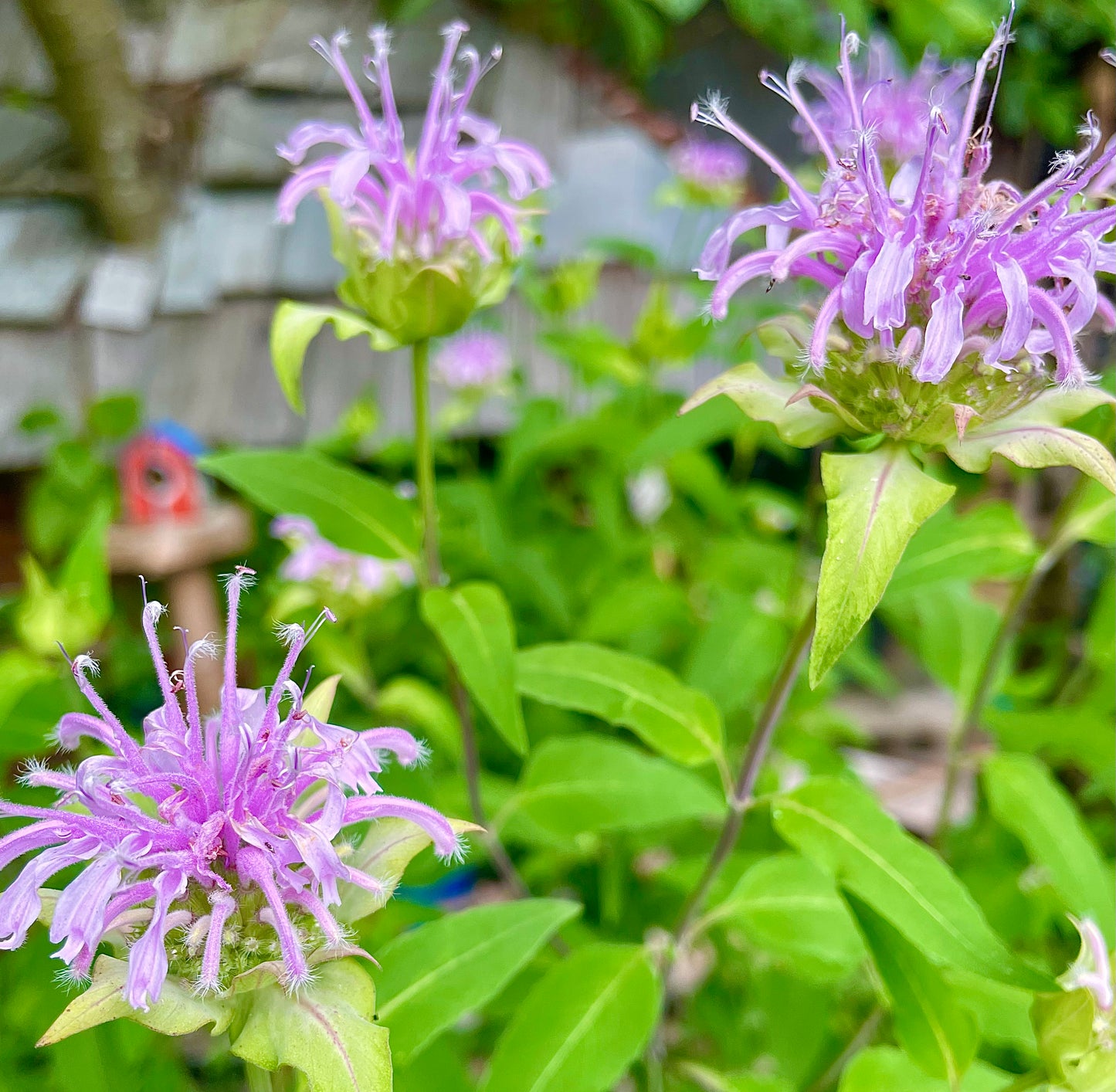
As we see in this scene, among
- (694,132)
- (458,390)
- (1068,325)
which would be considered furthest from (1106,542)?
(694,132)

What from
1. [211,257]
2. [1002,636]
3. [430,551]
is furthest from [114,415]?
[1002,636]

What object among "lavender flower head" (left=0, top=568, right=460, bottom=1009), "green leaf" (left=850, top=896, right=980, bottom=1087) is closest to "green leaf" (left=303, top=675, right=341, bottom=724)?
"lavender flower head" (left=0, top=568, right=460, bottom=1009)

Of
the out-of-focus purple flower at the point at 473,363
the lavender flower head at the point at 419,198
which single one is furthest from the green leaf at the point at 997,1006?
the out-of-focus purple flower at the point at 473,363

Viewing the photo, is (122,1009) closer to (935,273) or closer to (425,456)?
(425,456)

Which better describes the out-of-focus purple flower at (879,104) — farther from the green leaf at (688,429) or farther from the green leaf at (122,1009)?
the green leaf at (122,1009)

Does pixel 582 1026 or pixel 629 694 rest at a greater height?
pixel 629 694

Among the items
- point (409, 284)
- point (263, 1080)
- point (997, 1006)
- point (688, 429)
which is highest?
point (409, 284)

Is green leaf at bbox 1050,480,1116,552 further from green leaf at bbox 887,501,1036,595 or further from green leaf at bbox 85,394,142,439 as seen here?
green leaf at bbox 85,394,142,439
